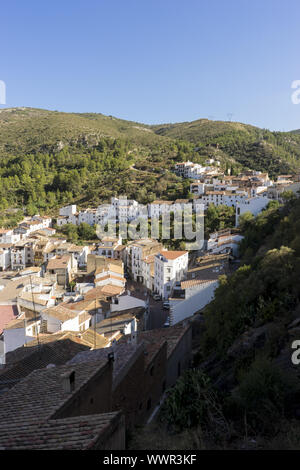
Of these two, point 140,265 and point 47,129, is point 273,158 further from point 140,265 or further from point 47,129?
point 47,129

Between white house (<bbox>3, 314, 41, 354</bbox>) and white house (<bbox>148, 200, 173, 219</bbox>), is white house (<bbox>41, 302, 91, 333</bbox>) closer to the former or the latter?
white house (<bbox>3, 314, 41, 354</bbox>)

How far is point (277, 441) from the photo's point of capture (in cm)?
375

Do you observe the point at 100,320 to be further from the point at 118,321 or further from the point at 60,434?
the point at 60,434

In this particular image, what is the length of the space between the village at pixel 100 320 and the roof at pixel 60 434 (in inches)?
0.5

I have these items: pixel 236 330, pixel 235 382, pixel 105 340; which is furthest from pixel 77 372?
pixel 105 340

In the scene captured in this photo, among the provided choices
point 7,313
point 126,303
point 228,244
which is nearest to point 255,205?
point 228,244

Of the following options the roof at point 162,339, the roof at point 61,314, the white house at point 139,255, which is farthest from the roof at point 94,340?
the white house at point 139,255

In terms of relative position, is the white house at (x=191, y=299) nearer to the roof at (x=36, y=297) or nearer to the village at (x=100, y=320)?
the village at (x=100, y=320)

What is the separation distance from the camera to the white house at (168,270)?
19.8 meters

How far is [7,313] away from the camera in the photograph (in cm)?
1620

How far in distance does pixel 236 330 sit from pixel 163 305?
10602 mm

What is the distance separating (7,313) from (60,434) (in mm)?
14687

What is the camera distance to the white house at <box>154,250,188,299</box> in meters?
19.8

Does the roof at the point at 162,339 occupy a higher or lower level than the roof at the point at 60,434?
lower
